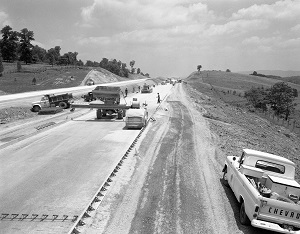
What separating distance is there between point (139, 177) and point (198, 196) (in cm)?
329

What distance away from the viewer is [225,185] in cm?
1417

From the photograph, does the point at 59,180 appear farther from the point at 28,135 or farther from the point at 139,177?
the point at 28,135

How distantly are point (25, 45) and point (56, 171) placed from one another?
143128mm

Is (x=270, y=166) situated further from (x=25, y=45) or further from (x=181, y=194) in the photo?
(x=25, y=45)

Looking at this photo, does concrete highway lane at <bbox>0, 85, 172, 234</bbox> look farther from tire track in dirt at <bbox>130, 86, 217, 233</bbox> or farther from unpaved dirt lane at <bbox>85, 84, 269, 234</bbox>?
tire track in dirt at <bbox>130, 86, 217, 233</bbox>

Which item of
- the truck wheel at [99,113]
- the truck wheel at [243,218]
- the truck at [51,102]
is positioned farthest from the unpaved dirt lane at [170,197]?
the truck at [51,102]

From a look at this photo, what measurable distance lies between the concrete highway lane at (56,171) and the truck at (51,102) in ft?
42.6

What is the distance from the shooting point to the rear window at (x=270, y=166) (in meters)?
11.9

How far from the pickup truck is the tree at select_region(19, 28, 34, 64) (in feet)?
483

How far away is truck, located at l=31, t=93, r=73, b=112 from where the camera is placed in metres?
37.5

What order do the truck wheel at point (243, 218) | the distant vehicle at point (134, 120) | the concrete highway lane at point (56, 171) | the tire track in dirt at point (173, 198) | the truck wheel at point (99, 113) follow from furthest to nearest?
the truck wheel at point (99, 113) < the distant vehicle at point (134, 120) < the concrete highway lane at point (56, 171) < the truck wheel at point (243, 218) < the tire track in dirt at point (173, 198)

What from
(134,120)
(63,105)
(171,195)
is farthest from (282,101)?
(171,195)

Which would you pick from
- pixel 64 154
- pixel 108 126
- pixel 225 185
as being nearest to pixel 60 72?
pixel 108 126

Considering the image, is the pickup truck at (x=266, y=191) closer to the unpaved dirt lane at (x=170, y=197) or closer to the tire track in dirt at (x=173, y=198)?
the unpaved dirt lane at (x=170, y=197)
